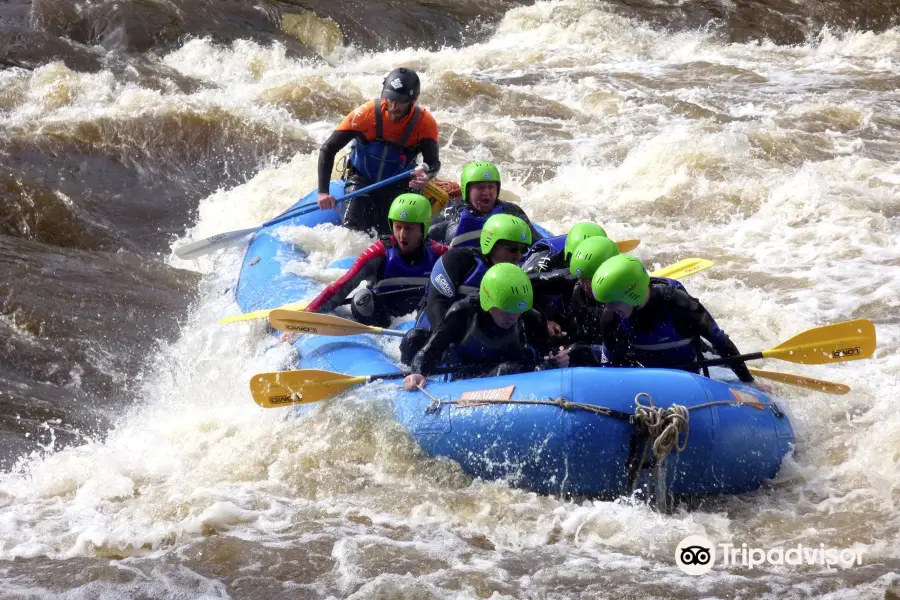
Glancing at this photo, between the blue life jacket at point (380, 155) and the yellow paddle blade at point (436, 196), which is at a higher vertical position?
the blue life jacket at point (380, 155)

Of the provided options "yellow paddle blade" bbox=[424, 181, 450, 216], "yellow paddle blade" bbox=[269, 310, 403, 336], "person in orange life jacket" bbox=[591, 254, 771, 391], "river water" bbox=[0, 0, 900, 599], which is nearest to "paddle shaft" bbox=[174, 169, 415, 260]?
"river water" bbox=[0, 0, 900, 599]

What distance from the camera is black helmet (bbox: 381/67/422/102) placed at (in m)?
6.79

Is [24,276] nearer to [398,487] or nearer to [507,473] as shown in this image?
[398,487]

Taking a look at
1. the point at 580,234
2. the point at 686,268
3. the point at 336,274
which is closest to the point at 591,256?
the point at 580,234

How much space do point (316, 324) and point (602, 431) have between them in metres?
1.90

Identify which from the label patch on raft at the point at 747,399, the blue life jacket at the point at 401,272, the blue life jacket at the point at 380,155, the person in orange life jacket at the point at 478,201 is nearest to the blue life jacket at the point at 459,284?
the blue life jacket at the point at 401,272

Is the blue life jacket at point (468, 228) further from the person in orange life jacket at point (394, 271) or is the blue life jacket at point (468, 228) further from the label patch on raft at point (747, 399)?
the label patch on raft at point (747, 399)

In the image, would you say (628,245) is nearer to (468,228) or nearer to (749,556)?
(468,228)

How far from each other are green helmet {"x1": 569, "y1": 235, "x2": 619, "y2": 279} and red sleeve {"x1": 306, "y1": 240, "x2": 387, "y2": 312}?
1.24 metres

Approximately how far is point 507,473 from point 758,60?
43.9ft

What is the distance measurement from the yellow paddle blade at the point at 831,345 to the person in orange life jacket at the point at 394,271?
196 cm

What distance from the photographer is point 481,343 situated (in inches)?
195

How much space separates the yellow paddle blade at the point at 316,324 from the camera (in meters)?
5.49

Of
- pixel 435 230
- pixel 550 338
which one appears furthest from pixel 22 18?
pixel 550 338
